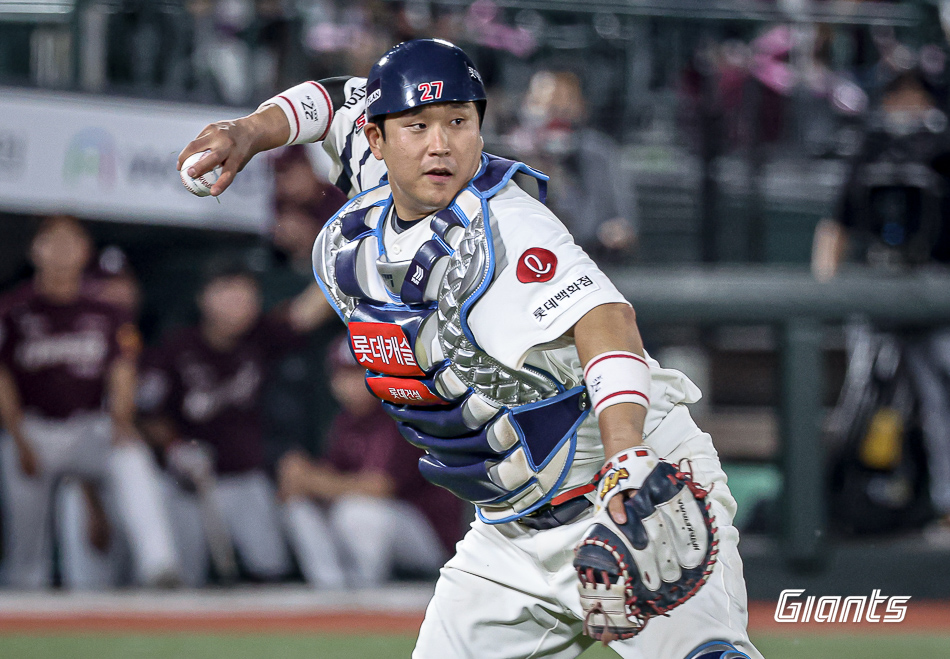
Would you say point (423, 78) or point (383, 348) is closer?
point (423, 78)

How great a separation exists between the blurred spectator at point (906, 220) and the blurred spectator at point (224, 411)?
325 centimetres

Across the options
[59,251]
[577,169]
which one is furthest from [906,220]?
[59,251]

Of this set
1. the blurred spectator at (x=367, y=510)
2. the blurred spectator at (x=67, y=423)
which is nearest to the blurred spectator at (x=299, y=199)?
the blurred spectator at (x=367, y=510)

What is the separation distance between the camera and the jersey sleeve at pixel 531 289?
2.37m

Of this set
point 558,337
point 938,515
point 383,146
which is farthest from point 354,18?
point 558,337

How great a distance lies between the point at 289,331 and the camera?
280 inches

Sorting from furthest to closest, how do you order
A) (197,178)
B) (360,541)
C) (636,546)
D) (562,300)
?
1. (360,541)
2. (197,178)
3. (562,300)
4. (636,546)

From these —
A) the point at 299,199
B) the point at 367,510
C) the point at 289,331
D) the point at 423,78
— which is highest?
the point at 423,78

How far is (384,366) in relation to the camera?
2.75 m

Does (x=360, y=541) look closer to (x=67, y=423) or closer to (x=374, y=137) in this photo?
(x=67, y=423)

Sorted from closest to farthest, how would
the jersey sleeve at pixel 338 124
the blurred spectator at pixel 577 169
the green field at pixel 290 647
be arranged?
1. the jersey sleeve at pixel 338 124
2. the green field at pixel 290 647
3. the blurred spectator at pixel 577 169

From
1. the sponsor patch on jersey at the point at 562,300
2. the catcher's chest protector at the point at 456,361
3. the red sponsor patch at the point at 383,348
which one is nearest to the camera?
the sponsor patch on jersey at the point at 562,300

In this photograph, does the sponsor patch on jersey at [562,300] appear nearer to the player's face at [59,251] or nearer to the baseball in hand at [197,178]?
the baseball in hand at [197,178]

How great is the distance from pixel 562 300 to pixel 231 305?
4.91 metres
